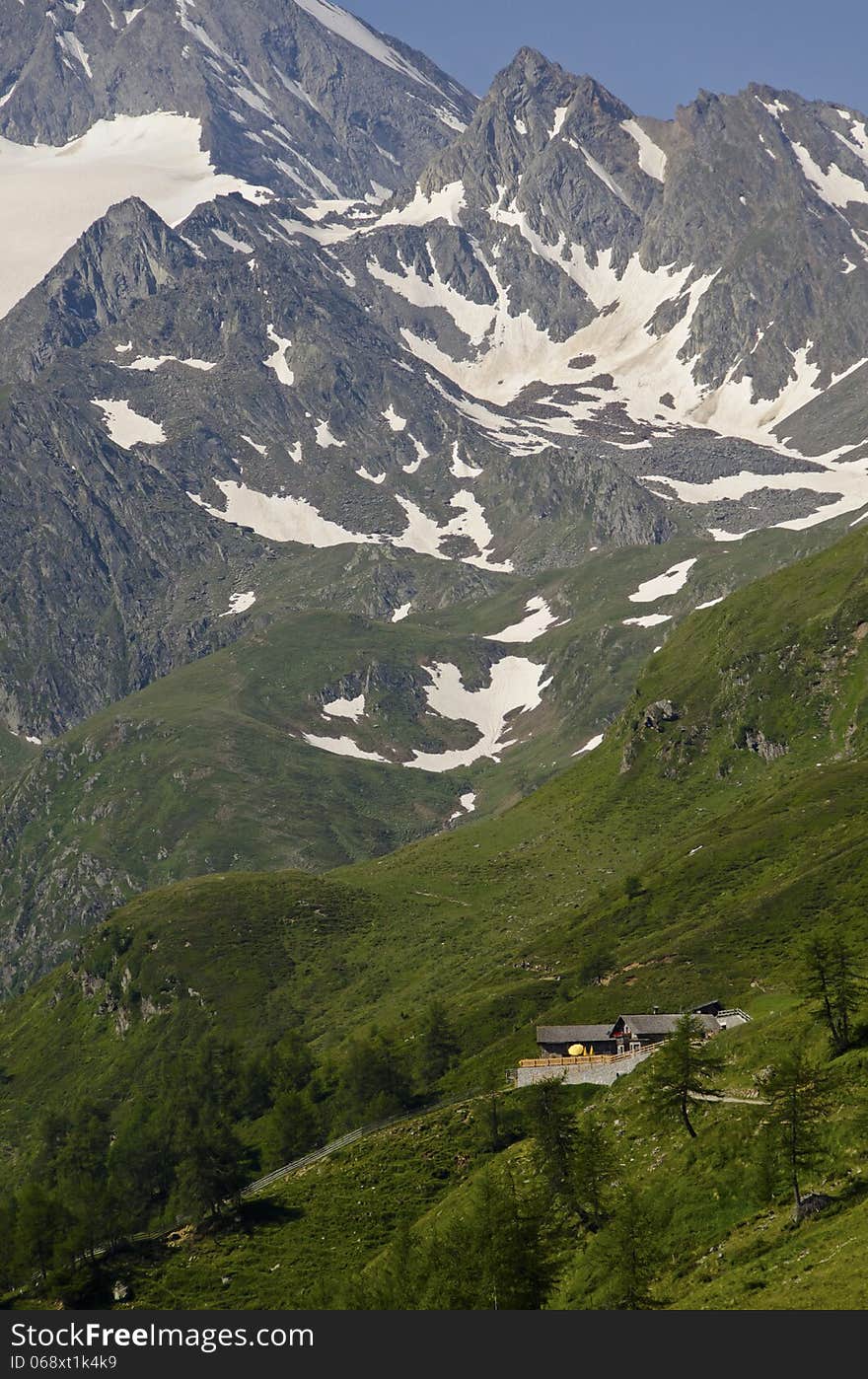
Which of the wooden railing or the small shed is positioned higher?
the small shed

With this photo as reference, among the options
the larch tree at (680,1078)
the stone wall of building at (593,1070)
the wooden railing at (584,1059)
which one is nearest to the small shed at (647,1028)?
the wooden railing at (584,1059)

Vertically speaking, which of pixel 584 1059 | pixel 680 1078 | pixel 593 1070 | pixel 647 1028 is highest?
pixel 680 1078

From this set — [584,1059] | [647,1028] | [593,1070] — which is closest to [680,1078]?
[593,1070]

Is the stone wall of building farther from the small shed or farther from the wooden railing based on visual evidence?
the small shed

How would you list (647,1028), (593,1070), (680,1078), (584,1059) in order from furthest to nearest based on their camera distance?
1. (647,1028)
2. (584,1059)
3. (593,1070)
4. (680,1078)

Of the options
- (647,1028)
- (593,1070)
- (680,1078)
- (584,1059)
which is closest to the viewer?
(680,1078)

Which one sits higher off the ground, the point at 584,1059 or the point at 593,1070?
the point at 584,1059

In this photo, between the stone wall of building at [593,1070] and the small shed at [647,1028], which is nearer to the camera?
the stone wall of building at [593,1070]

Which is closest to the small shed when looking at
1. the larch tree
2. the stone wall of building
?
the stone wall of building

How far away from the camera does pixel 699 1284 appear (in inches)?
2660

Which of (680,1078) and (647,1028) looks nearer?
(680,1078)

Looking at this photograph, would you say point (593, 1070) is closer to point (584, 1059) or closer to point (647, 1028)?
point (584, 1059)

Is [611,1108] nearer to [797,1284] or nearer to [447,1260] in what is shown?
[447,1260]

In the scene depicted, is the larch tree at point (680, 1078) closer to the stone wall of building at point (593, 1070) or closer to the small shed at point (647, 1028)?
the stone wall of building at point (593, 1070)
